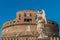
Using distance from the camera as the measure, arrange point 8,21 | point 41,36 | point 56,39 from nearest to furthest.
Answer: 1. point 41,36
2. point 56,39
3. point 8,21

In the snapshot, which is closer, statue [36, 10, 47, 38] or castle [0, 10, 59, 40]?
statue [36, 10, 47, 38]

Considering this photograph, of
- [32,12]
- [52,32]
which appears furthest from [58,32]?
[32,12]

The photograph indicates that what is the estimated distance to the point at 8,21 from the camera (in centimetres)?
13012

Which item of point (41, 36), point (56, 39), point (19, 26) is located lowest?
point (41, 36)

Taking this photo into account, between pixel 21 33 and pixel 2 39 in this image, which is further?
pixel 21 33

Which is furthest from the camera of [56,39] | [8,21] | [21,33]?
[8,21]

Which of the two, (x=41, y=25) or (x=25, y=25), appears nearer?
(x=41, y=25)

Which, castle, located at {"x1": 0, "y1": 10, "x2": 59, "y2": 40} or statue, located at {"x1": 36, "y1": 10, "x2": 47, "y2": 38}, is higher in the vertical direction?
castle, located at {"x1": 0, "y1": 10, "x2": 59, "y2": 40}

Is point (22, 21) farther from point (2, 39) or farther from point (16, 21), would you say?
A: point (2, 39)

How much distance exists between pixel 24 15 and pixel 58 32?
16.4 m

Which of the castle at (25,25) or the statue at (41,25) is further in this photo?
the castle at (25,25)

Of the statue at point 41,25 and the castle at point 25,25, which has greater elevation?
the castle at point 25,25

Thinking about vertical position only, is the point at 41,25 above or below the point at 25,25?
below

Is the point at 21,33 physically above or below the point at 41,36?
above
